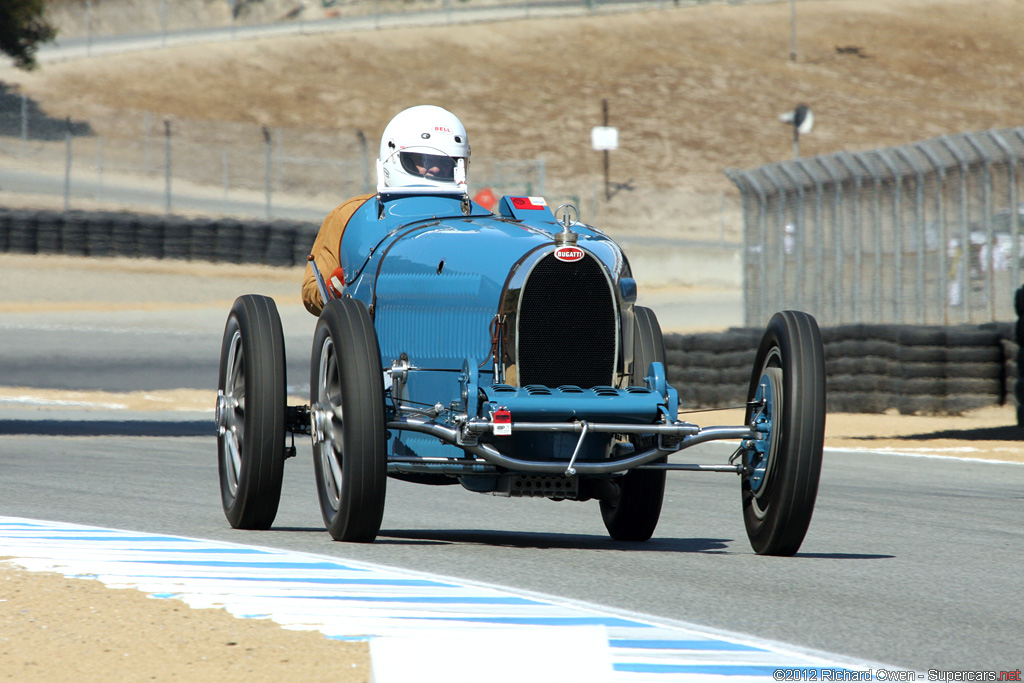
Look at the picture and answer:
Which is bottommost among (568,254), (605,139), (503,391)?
(503,391)

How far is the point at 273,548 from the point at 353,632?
185cm

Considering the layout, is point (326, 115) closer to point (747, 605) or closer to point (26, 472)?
point (26, 472)

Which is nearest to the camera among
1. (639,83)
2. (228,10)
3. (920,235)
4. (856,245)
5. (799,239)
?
(920,235)

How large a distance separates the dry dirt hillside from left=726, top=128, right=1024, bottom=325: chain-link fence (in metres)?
29.6

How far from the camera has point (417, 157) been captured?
8594 millimetres

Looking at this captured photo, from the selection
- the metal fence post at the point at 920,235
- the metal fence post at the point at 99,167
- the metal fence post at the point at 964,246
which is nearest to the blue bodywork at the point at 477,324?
the metal fence post at the point at 964,246

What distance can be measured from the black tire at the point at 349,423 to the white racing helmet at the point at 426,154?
59.3 inches

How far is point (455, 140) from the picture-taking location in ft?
28.2

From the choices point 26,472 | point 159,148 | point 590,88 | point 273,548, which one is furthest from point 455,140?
point 590,88

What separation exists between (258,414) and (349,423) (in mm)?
847

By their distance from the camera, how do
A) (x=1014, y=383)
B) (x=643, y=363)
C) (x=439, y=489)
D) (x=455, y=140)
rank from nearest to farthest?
(x=643, y=363) < (x=455, y=140) < (x=439, y=489) < (x=1014, y=383)

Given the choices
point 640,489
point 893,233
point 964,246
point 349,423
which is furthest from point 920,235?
point 349,423

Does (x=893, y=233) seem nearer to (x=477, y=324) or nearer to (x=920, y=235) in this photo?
(x=920, y=235)

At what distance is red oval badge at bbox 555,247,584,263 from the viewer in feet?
22.9
